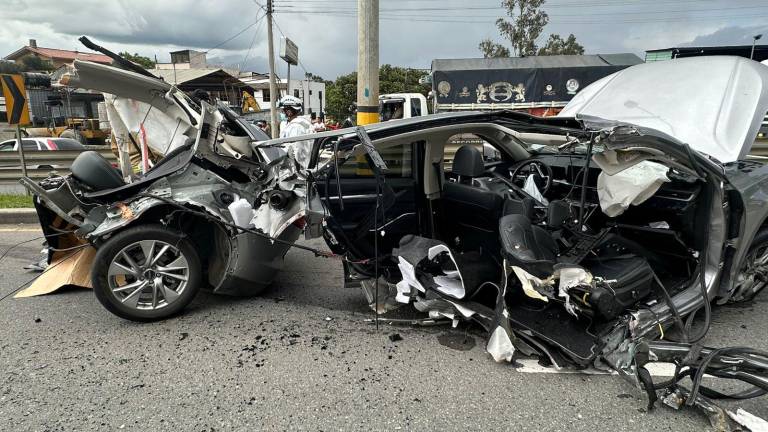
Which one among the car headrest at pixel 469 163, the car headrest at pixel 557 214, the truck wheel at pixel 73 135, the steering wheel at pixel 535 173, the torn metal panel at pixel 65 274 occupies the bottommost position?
the torn metal panel at pixel 65 274

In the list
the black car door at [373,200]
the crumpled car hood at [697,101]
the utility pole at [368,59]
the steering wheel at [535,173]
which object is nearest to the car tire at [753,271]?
the crumpled car hood at [697,101]

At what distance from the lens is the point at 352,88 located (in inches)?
1426

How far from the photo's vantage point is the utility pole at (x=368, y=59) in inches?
275

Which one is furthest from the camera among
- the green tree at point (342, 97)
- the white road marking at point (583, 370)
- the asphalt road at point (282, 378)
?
the green tree at point (342, 97)

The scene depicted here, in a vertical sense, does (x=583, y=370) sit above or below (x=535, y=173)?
below

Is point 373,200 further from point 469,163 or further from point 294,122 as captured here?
point 294,122

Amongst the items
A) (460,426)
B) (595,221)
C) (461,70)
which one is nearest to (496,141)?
(595,221)

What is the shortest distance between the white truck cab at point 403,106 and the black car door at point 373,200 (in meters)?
7.68

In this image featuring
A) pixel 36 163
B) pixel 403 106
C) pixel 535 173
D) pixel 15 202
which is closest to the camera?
pixel 535 173

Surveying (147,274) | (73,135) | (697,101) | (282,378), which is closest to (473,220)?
(282,378)

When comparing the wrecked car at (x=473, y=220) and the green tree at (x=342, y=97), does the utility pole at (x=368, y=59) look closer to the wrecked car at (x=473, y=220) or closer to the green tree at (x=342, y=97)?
the wrecked car at (x=473, y=220)

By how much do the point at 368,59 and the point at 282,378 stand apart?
5418 millimetres

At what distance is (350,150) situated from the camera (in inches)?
126

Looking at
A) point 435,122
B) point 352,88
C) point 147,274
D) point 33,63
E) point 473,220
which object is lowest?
point 147,274
